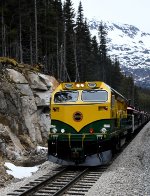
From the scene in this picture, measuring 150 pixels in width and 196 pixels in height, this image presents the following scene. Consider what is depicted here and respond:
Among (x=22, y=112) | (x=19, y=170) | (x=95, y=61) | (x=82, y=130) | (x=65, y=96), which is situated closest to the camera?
(x=19, y=170)

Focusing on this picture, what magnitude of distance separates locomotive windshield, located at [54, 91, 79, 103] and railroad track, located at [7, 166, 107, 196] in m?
2.79

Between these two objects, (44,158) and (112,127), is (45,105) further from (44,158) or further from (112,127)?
(112,127)

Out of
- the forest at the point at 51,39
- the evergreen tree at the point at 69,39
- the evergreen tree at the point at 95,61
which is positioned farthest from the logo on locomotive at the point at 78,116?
the evergreen tree at the point at 95,61

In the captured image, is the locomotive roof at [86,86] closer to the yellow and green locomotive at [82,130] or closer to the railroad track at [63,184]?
the yellow and green locomotive at [82,130]

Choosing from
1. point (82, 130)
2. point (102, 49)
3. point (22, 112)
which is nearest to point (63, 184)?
point (82, 130)

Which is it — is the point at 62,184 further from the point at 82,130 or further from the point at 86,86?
the point at 86,86

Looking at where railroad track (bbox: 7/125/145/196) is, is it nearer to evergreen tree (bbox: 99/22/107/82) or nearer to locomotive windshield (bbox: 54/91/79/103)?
locomotive windshield (bbox: 54/91/79/103)

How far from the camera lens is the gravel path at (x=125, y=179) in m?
11.4

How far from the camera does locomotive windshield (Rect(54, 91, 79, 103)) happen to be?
16.5 m

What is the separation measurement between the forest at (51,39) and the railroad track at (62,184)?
20950mm

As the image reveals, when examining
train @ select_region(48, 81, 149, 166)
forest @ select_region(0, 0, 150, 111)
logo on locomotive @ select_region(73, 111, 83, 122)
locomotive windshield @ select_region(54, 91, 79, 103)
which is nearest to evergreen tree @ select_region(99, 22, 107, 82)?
forest @ select_region(0, 0, 150, 111)

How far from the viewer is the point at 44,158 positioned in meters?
18.8

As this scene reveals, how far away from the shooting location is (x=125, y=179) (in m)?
13.3

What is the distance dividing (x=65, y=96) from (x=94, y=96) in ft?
3.87
